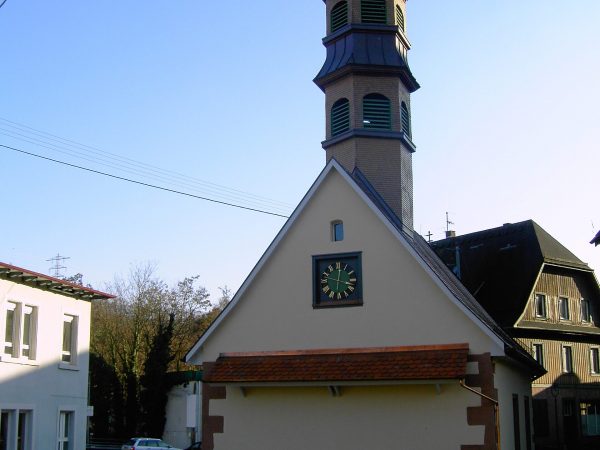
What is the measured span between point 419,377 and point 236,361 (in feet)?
15.4

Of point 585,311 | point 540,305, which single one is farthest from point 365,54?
point 585,311

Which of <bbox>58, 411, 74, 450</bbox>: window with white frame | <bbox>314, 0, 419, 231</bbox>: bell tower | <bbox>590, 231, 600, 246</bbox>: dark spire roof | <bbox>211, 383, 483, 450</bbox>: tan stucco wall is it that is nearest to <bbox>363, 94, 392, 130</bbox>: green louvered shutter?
<bbox>314, 0, 419, 231</bbox>: bell tower

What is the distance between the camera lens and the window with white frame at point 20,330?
90.1 ft

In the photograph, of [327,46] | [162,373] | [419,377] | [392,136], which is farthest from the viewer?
[162,373]

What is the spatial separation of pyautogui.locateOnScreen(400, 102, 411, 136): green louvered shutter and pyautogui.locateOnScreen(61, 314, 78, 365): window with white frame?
1463 centimetres

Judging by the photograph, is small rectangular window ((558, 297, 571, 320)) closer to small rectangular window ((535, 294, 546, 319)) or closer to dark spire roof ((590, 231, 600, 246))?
small rectangular window ((535, 294, 546, 319))

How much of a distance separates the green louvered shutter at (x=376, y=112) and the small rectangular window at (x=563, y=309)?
19.9 m

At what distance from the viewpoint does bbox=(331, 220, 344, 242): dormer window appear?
1997cm

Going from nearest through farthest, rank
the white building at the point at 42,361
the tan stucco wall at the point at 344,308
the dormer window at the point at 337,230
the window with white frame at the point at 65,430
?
the tan stucco wall at the point at 344,308 < the dormer window at the point at 337,230 < the white building at the point at 42,361 < the window with white frame at the point at 65,430

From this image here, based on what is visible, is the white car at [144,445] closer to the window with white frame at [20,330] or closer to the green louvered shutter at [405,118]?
the window with white frame at [20,330]

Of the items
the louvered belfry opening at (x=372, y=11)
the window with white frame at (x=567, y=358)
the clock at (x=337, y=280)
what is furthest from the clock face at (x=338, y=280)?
the window with white frame at (x=567, y=358)

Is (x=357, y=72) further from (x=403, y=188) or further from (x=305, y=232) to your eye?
(x=305, y=232)

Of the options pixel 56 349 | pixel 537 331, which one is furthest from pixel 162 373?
pixel 537 331

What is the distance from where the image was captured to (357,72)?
23.6 metres
